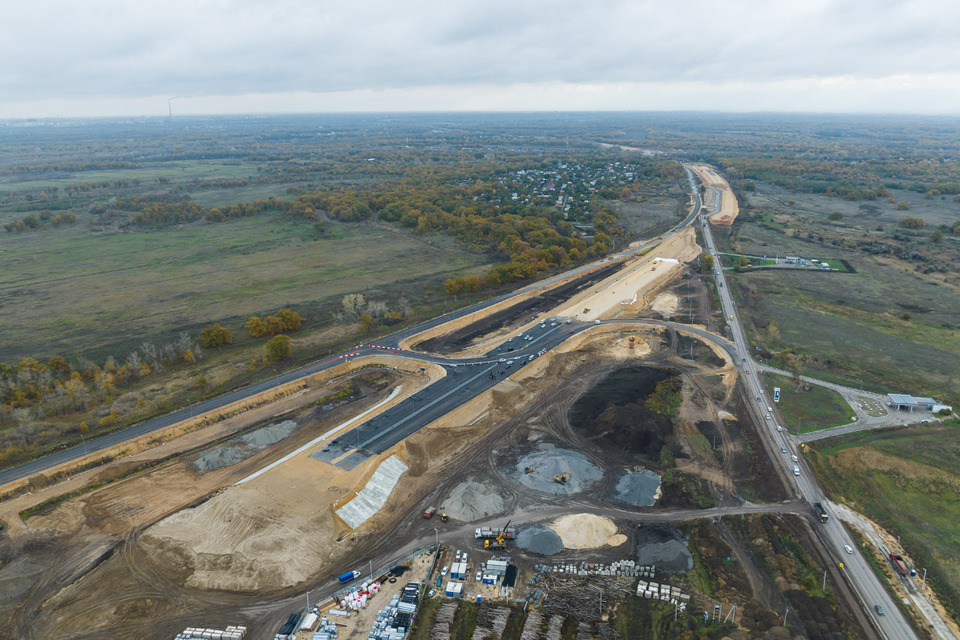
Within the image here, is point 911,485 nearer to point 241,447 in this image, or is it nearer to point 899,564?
point 899,564

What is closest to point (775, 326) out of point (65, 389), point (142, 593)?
point (142, 593)

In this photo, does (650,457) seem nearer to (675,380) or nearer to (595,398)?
(595,398)

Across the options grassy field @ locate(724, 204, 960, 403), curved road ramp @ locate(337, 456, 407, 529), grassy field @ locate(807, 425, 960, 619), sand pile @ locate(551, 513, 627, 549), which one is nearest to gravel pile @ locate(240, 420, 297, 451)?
curved road ramp @ locate(337, 456, 407, 529)

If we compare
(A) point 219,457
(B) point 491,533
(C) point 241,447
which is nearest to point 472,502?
(B) point 491,533

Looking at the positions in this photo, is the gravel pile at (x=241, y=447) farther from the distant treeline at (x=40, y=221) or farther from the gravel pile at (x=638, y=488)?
the distant treeline at (x=40, y=221)

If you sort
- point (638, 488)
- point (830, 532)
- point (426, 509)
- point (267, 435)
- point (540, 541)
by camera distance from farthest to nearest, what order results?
point (267, 435) → point (638, 488) → point (426, 509) → point (830, 532) → point (540, 541)

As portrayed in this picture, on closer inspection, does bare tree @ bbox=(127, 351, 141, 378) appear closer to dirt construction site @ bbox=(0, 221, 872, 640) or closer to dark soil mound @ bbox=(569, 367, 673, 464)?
dirt construction site @ bbox=(0, 221, 872, 640)

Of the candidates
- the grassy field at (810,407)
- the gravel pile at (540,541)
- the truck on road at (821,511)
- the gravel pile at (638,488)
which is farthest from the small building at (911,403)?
the gravel pile at (540,541)
